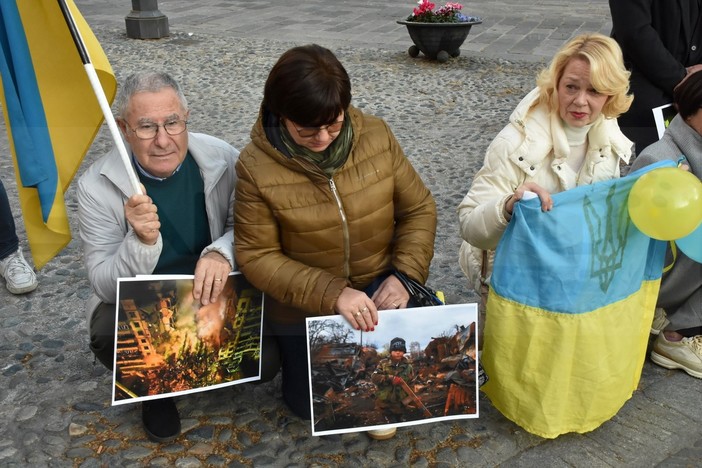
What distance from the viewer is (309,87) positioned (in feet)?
7.68

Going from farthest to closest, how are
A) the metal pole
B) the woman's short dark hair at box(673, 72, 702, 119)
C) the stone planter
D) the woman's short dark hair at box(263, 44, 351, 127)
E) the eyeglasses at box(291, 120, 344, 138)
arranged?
the metal pole
the stone planter
the woman's short dark hair at box(673, 72, 702, 119)
the eyeglasses at box(291, 120, 344, 138)
the woman's short dark hair at box(263, 44, 351, 127)

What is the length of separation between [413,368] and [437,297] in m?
0.31

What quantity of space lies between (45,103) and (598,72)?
1.95 metres

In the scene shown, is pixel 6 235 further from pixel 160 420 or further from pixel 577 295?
pixel 577 295

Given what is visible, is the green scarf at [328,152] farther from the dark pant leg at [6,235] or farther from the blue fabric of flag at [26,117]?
the dark pant leg at [6,235]

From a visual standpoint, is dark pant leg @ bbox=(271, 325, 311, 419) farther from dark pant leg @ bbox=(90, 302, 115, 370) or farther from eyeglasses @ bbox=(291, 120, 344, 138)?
eyeglasses @ bbox=(291, 120, 344, 138)

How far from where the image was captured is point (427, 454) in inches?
111

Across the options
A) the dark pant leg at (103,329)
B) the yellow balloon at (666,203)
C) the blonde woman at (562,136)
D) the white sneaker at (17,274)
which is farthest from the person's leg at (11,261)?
the yellow balloon at (666,203)

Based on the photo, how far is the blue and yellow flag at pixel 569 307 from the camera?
2.62 m

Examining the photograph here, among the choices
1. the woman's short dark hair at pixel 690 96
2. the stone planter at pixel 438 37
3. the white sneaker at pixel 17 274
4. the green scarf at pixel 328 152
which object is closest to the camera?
the green scarf at pixel 328 152

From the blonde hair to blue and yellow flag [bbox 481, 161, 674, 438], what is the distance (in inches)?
11.5

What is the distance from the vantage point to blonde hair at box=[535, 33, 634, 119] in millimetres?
2758

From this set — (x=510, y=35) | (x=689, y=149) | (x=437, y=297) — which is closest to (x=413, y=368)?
(x=437, y=297)

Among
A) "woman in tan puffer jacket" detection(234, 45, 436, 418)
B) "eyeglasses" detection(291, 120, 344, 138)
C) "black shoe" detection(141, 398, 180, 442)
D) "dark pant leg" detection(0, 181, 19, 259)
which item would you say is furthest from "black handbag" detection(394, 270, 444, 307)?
"dark pant leg" detection(0, 181, 19, 259)
